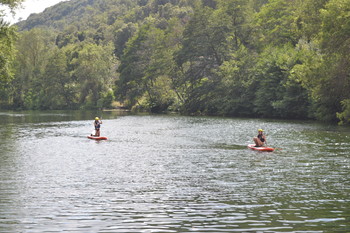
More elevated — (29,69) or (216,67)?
(29,69)

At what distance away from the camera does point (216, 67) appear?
83375mm

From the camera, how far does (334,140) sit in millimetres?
35656

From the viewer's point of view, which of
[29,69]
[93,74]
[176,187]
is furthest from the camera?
[29,69]

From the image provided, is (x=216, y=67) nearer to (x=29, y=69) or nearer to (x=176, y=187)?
(x=29, y=69)

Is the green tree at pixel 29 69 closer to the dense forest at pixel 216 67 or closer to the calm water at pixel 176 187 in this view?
the dense forest at pixel 216 67

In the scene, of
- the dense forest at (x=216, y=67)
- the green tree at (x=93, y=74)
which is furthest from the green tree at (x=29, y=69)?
the green tree at (x=93, y=74)

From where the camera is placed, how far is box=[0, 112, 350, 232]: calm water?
1330cm

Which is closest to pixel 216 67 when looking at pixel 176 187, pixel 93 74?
pixel 93 74

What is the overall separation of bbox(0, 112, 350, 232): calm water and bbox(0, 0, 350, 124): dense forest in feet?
47.2

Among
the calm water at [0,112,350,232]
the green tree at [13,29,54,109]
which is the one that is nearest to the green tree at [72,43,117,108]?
the green tree at [13,29,54,109]

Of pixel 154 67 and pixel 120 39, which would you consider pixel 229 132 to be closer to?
pixel 154 67

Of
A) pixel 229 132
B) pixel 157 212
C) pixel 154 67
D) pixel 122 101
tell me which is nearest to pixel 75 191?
pixel 157 212

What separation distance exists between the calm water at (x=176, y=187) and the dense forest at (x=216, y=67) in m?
14.4

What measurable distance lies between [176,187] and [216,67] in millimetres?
65994
